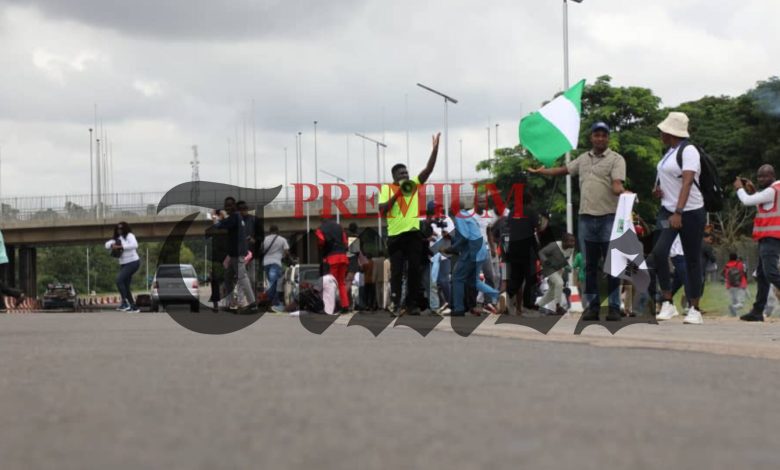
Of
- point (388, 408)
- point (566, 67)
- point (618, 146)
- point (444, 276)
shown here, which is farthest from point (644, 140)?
point (388, 408)

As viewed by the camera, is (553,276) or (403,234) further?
(553,276)

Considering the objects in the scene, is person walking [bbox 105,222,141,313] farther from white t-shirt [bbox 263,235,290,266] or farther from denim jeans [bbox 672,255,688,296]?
denim jeans [bbox 672,255,688,296]

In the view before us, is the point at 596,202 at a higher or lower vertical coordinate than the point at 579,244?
higher

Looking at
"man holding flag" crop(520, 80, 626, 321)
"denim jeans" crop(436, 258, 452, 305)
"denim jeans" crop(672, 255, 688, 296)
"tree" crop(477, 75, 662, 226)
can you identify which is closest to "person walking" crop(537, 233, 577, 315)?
"denim jeans" crop(436, 258, 452, 305)

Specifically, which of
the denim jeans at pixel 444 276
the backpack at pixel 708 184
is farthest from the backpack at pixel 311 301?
the backpack at pixel 708 184

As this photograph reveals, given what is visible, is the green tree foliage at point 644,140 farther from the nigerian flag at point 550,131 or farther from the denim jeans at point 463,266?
the denim jeans at point 463,266

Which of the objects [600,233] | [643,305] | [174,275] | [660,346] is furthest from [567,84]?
[660,346]

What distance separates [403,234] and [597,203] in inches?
110

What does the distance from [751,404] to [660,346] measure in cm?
301

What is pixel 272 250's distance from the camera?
19188mm

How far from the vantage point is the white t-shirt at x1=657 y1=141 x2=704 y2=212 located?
38.8 feet

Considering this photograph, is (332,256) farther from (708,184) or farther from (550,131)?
(708,184)

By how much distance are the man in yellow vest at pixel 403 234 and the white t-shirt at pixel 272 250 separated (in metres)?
4.46

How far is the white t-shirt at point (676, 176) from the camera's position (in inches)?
465
